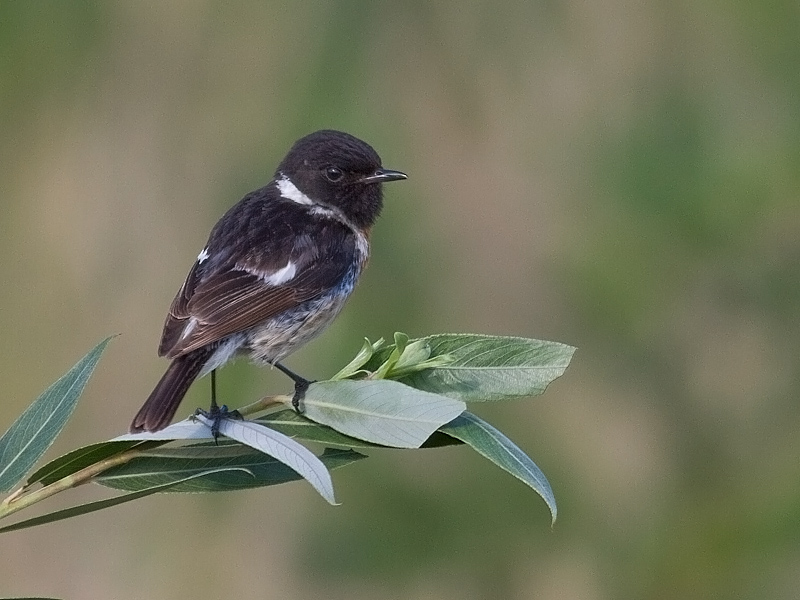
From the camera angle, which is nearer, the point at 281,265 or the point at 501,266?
the point at 281,265

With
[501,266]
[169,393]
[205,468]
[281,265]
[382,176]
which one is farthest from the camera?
[501,266]

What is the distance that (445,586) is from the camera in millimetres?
4312

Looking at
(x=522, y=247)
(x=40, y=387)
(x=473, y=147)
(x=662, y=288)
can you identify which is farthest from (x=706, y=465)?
(x=40, y=387)

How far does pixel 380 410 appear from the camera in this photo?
211 centimetres

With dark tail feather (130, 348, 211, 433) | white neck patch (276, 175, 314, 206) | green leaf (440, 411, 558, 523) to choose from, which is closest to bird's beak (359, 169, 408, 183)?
white neck patch (276, 175, 314, 206)

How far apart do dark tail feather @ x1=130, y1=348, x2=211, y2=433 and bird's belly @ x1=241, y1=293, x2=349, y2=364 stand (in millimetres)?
246

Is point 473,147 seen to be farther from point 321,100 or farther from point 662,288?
point 662,288

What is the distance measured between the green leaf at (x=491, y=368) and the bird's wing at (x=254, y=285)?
100cm

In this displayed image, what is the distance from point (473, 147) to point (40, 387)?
2286mm

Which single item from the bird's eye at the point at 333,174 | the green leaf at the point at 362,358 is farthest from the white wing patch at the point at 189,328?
the bird's eye at the point at 333,174

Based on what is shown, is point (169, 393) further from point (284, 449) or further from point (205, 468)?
point (284, 449)

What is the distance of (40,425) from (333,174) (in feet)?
6.54

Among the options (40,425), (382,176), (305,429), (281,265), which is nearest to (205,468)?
(305,429)

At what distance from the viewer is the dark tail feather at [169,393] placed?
2408 mm
